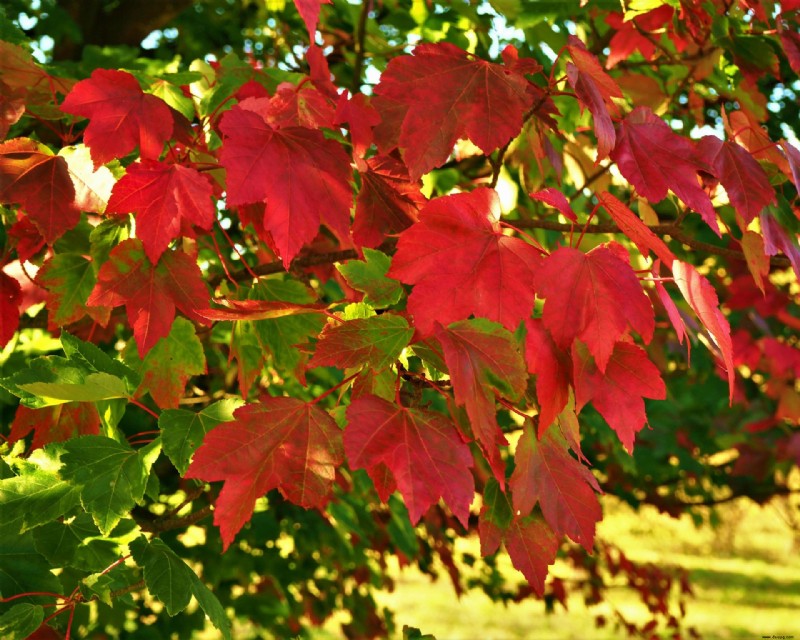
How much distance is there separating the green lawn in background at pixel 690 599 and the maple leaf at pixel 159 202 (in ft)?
12.6

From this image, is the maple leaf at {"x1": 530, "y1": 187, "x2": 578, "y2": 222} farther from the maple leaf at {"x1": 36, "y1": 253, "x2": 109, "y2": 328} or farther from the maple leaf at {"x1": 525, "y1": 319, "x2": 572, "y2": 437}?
the maple leaf at {"x1": 36, "y1": 253, "x2": 109, "y2": 328}

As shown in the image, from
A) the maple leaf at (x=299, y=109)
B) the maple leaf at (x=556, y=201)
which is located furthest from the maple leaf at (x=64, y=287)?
the maple leaf at (x=556, y=201)

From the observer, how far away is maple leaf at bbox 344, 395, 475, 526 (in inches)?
42.7

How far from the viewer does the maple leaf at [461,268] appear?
1.09 metres

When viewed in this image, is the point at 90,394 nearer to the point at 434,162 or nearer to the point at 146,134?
the point at 146,134

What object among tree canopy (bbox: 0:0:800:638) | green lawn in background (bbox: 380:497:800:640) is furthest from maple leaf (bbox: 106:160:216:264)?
green lawn in background (bbox: 380:497:800:640)

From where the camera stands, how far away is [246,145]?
1204 mm

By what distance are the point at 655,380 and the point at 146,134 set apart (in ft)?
2.69

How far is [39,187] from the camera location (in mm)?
1391

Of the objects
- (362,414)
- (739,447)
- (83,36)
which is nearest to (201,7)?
(83,36)

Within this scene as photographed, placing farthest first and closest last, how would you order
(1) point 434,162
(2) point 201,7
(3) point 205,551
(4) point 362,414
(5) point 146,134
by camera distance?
(2) point 201,7 < (3) point 205,551 < (5) point 146,134 < (1) point 434,162 < (4) point 362,414

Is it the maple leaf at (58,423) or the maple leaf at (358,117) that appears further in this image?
the maple leaf at (58,423)

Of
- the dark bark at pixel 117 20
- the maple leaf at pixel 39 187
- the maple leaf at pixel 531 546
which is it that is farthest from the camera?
the dark bark at pixel 117 20

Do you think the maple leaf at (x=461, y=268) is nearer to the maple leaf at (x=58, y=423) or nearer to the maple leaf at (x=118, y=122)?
the maple leaf at (x=118, y=122)
